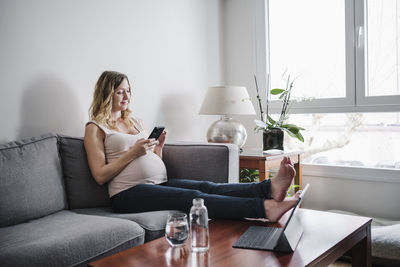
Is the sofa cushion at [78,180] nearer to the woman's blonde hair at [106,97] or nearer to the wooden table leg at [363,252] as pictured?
the woman's blonde hair at [106,97]

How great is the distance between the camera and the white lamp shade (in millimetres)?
2705

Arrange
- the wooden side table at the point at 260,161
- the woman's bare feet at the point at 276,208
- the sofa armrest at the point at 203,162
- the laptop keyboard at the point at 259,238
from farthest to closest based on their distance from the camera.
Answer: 1. the wooden side table at the point at 260,161
2. the sofa armrest at the point at 203,162
3. the woman's bare feet at the point at 276,208
4. the laptop keyboard at the point at 259,238

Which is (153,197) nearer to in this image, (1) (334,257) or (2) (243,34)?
(1) (334,257)

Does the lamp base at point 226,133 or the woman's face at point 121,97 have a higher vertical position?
the woman's face at point 121,97

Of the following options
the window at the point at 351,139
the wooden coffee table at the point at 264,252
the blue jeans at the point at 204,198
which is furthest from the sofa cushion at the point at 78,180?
the window at the point at 351,139

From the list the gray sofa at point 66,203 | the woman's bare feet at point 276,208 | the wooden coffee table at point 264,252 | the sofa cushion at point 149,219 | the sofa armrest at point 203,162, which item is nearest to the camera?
the wooden coffee table at point 264,252

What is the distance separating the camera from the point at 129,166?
196cm

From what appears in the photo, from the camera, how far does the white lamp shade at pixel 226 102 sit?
106 inches

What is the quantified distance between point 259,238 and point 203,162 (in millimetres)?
932

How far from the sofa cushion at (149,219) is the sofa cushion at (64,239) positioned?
0.05 metres

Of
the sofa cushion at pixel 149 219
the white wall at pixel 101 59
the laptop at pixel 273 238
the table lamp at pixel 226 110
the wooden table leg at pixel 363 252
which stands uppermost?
the white wall at pixel 101 59

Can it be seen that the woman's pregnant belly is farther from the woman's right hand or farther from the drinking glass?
the drinking glass

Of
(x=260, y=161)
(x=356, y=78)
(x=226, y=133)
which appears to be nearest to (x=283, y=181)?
(x=260, y=161)

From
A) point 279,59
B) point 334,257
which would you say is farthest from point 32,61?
point 279,59
